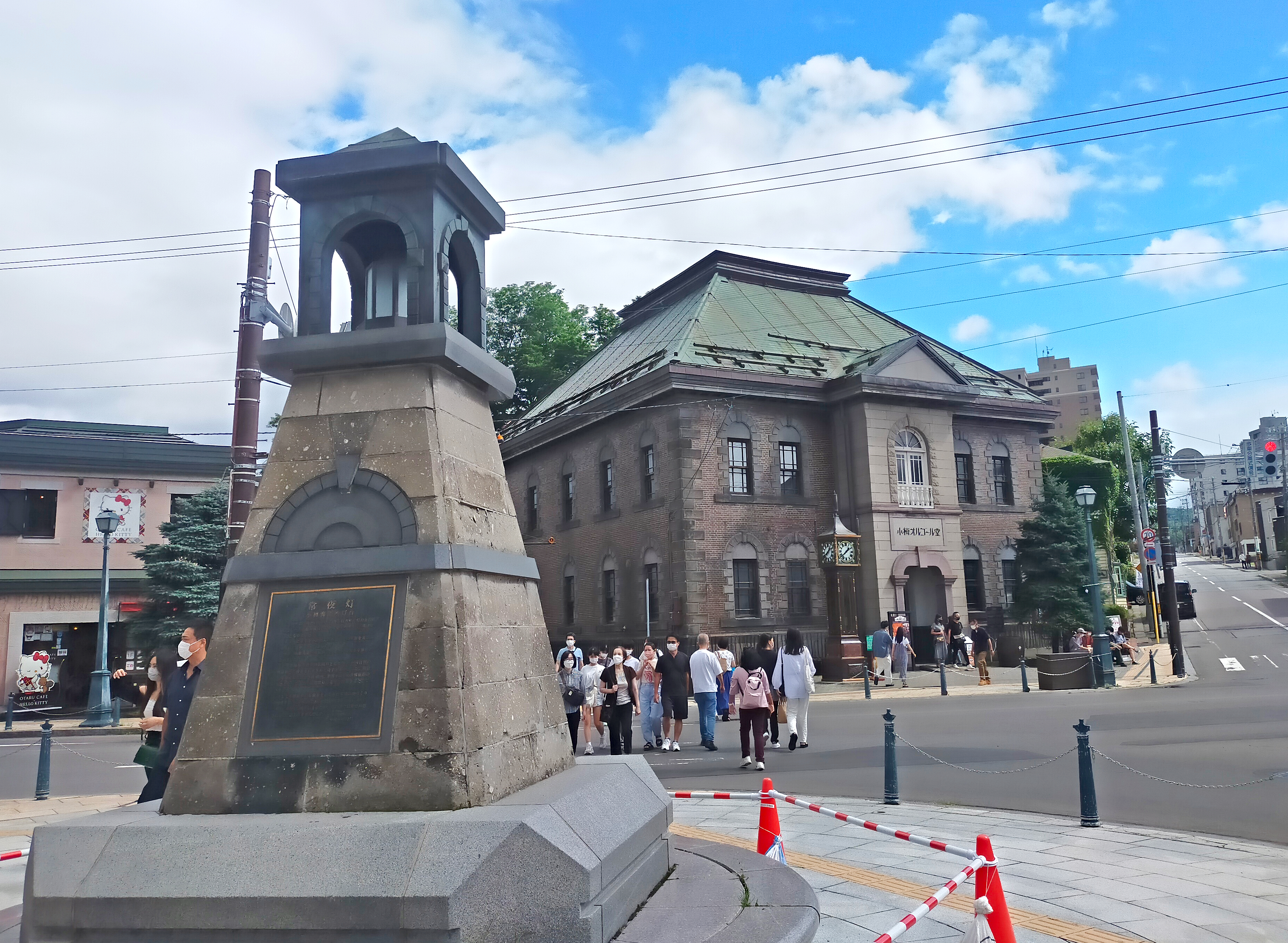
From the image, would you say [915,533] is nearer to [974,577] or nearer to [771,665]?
[974,577]

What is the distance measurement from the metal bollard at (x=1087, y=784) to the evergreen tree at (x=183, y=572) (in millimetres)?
22930

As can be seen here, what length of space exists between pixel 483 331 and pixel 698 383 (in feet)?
71.9

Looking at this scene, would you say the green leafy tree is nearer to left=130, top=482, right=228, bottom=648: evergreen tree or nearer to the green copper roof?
the green copper roof

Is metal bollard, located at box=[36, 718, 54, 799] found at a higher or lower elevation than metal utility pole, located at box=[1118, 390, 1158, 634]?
lower

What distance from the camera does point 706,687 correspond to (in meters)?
14.6

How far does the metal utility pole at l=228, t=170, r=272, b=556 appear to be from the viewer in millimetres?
12750

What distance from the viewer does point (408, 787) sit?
195 inches

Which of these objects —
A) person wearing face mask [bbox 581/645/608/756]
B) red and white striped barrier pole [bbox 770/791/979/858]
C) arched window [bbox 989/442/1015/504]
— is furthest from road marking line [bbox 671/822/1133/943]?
arched window [bbox 989/442/1015/504]

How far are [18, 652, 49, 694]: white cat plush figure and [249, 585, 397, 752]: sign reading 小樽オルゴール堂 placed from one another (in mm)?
25647

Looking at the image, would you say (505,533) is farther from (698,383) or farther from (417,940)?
(698,383)

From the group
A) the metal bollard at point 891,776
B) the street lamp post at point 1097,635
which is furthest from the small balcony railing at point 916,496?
the metal bollard at point 891,776

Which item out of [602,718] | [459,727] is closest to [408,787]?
[459,727]

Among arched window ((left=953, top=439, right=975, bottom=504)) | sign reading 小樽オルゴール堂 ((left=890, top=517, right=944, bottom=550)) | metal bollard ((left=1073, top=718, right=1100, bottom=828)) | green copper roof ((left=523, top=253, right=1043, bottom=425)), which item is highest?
green copper roof ((left=523, top=253, right=1043, bottom=425))

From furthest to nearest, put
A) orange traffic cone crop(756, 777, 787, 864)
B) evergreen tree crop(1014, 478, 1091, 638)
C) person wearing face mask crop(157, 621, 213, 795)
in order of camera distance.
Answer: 1. evergreen tree crop(1014, 478, 1091, 638)
2. person wearing face mask crop(157, 621, 213, 795)
3. orange traffic cone crop(756, 777, 787, 864)
